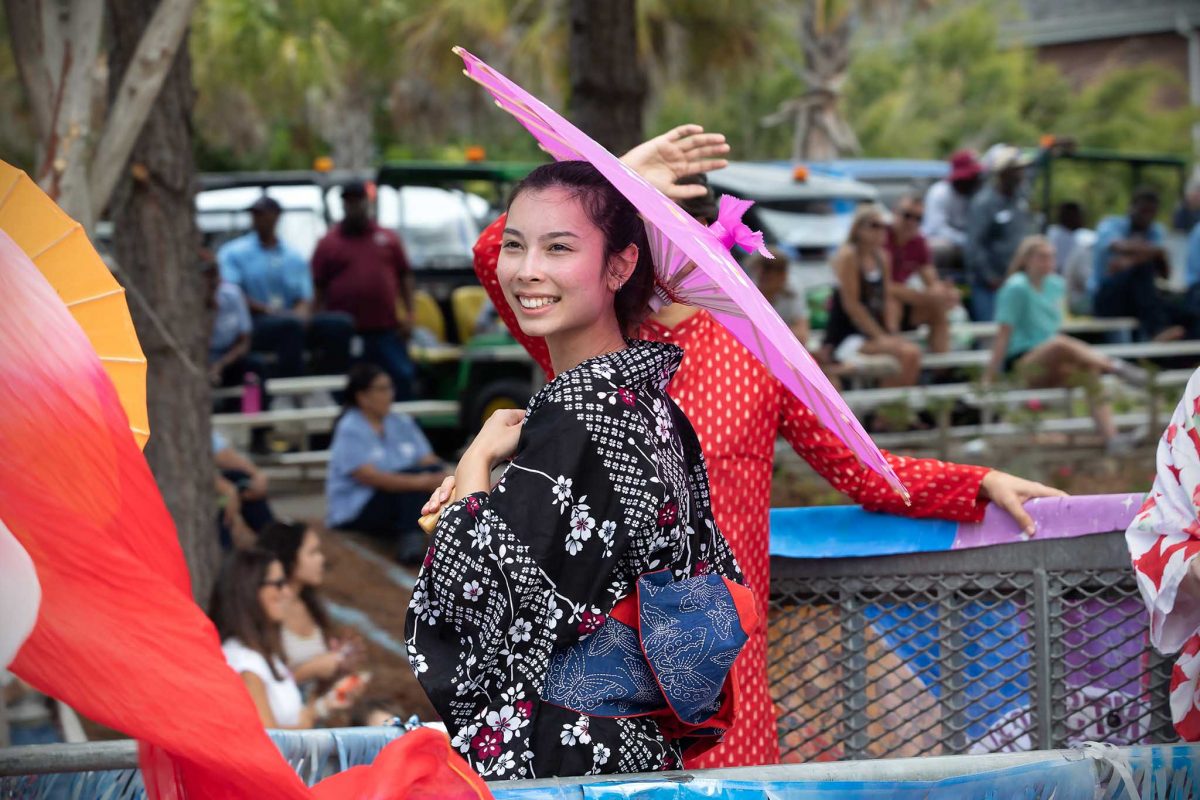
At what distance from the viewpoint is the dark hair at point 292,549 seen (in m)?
5.73

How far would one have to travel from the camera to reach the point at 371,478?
796cm

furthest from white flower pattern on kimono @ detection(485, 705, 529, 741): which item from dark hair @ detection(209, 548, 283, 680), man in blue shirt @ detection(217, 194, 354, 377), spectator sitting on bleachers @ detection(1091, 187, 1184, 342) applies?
spectator sitting on bleachers @ detection(1091, 187, 1184, 342)

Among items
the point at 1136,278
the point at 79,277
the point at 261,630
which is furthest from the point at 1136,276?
the point at 79,277

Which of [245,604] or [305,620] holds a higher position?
[245,604]

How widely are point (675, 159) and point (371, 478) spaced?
525cm

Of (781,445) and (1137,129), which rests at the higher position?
(1137,129)

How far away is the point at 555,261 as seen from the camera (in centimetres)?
242

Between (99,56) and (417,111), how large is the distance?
24.5m

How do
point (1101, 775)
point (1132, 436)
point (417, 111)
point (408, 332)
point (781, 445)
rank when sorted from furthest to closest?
point (417, 111)
point (408, 332)
point (1132, 436)
point (781, 445)
point (1101, 775)

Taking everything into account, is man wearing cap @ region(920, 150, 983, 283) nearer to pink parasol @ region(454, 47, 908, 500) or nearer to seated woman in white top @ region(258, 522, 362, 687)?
seated woman in white top @ region(258, 522, 362, 687)

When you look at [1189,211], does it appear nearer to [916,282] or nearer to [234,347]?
[916,282]

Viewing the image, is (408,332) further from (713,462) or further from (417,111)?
(417,111)

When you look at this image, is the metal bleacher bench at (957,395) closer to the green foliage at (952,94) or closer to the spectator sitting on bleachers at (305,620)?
the spectator sitting on bleachers at (305,620)

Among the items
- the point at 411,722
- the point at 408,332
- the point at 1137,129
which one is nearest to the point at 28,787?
the point at 411,722
